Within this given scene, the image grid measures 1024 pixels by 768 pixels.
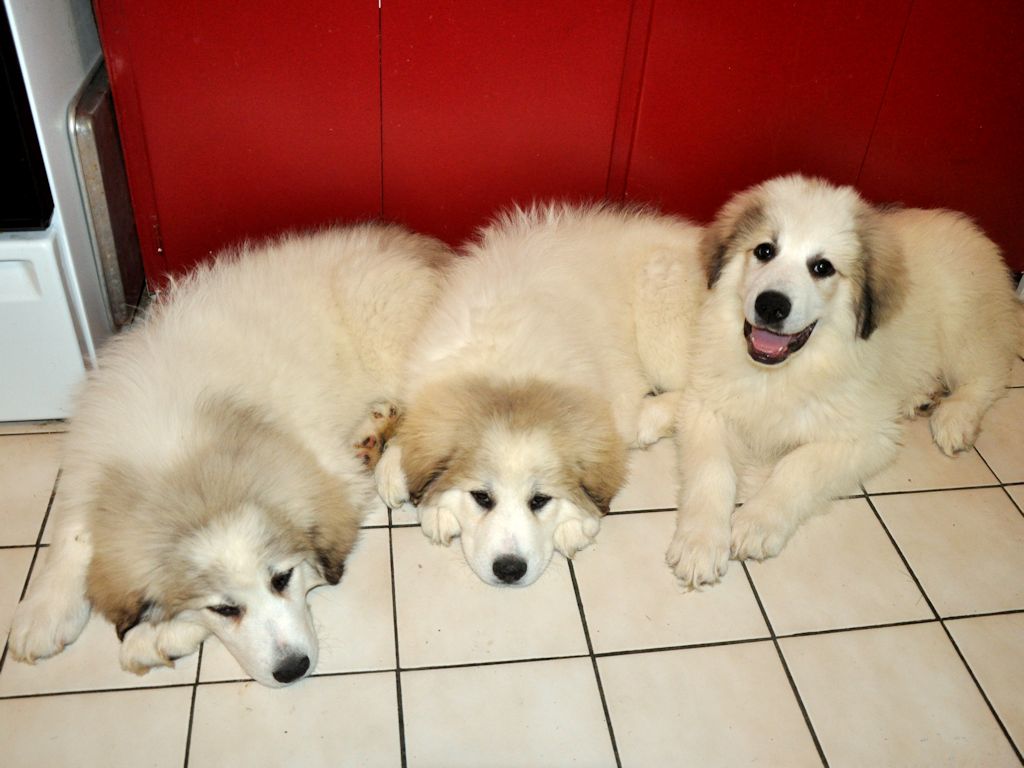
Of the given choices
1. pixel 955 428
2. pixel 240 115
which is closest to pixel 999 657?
pixel 955 428

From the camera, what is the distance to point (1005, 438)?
315 cm

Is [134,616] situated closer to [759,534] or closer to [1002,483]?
[759,534]

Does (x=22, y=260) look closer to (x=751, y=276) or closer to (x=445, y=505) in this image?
(x=445, y=505)

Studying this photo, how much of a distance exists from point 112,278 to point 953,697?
10.1 ft

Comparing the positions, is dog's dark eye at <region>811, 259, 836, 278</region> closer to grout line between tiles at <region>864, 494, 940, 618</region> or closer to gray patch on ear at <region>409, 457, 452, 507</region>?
grout line between tiles at <region>864, 494, 940, 618</region>

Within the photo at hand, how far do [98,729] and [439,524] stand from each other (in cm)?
104

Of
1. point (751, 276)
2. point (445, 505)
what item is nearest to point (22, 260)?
point (445, 505)

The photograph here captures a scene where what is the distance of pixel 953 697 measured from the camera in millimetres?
2340

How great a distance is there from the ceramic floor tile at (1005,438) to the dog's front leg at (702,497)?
1.06 metres

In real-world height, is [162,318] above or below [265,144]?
below

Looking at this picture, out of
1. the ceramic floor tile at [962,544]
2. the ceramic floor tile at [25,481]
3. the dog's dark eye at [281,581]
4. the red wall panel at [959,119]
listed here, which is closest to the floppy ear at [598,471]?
the dog's dark eye at [281,581]

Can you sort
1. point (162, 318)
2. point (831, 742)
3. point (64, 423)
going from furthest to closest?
1. point (64, 423)
2. point (162, 318)
3. point (831, 742)

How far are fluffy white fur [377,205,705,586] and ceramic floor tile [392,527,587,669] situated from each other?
0.34ft

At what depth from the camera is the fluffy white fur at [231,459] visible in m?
2.05
